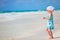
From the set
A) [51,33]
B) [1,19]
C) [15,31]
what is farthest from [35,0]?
[51,33]

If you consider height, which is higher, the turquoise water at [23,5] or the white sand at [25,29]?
the turquoise water at [23,5]

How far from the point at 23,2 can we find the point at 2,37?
2.89 metres

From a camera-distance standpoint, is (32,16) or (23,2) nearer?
(32,16)

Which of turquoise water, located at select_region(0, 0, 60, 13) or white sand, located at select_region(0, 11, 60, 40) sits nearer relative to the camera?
white sand, located at select_region(0, 11, 60, 40)

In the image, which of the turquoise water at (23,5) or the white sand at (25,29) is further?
the turquoise water at (23,5)

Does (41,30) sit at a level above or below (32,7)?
below

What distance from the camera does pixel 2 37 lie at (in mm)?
4324

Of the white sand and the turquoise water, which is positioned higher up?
the turquoise water

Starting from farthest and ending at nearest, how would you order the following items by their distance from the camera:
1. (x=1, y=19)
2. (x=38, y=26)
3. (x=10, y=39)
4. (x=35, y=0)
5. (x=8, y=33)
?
(x=35, y=0), (x=1, y=19), (x=38, y=26), (x=8, y=33), (x=10, y=39)

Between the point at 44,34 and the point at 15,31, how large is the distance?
66cm

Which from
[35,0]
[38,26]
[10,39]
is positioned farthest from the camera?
[35,0]

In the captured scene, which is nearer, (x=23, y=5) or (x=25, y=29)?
(x=25, y=29)

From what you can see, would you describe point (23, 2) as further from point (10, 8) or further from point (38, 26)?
point (38, 26)

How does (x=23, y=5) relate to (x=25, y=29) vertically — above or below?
above
